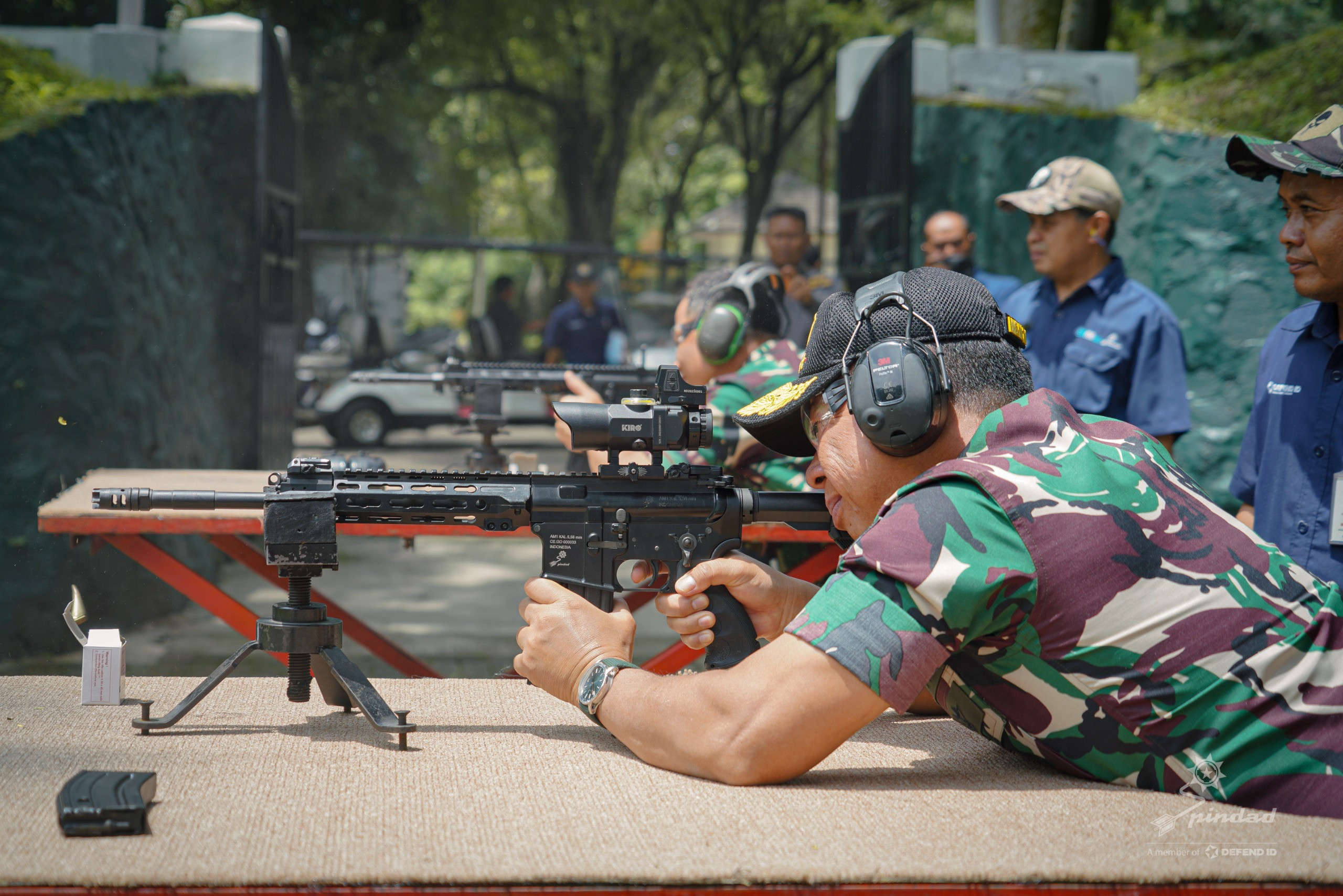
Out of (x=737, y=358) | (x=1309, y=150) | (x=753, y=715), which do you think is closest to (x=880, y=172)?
(x=737, y=358)

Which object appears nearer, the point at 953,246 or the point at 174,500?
the point at 174,500

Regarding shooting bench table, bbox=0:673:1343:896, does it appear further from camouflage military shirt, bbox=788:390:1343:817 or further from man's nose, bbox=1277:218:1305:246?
man's nose, bbox=1277:218:1305:246

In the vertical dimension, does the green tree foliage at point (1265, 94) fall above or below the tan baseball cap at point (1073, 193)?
above

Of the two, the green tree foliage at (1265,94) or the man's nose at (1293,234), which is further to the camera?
the green tree foliage at (1265,94)

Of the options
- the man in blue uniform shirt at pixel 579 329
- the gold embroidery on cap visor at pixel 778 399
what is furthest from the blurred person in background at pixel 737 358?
the man in blue uniform shirt at pixel 579 329

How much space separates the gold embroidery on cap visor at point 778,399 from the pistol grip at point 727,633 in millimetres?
409

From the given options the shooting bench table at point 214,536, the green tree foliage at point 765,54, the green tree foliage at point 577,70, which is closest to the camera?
the shooting bench table at point 214,536

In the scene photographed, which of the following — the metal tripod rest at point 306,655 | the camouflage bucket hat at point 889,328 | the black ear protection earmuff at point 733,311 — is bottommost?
the metal tripod rest at point 306,655

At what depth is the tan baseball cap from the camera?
14.1ft

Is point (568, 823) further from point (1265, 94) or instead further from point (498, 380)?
point (1265, 94)

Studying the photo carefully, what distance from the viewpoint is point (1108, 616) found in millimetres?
1635

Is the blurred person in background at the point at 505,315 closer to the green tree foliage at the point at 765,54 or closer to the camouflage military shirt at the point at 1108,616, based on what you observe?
the green tree foliage at the point at 765,54

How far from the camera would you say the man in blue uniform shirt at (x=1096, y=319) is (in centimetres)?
419

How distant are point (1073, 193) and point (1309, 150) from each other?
180 centimetres
